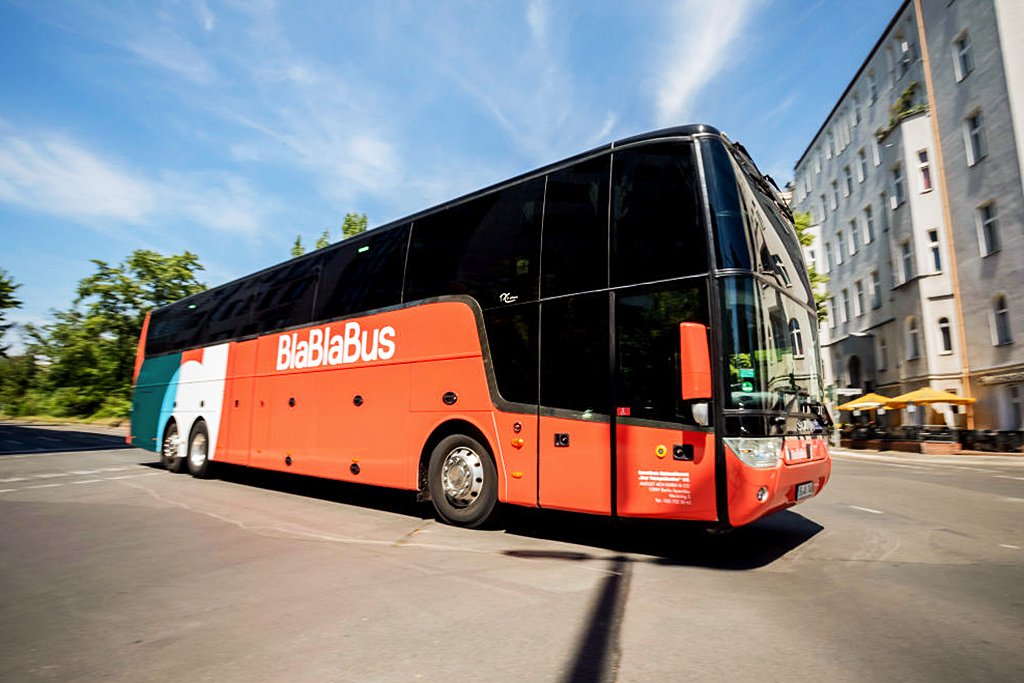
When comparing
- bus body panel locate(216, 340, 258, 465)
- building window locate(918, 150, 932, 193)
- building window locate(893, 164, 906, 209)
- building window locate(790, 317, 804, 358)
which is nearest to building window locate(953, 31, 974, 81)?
building window locate(918, 150, 932, 193)

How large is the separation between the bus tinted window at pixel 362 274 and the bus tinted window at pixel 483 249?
377mm

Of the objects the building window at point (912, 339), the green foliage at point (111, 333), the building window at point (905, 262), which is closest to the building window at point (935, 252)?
the building window at point (905, 262)

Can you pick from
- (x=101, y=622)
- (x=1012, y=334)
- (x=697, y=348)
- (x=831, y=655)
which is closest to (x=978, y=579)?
(x=831, y=655)

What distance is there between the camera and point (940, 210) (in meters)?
26.1

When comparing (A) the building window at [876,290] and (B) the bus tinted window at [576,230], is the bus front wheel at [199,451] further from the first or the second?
(A) the building window at [876,290]

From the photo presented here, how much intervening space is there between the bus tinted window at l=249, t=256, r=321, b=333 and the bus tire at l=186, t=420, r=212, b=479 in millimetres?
2902

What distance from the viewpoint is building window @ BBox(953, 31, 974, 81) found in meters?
24.3

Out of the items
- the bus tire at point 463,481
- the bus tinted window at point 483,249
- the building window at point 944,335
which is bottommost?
the bus tire at point 463,481

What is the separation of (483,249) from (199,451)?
8.58 meters

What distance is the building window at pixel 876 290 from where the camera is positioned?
104 ft

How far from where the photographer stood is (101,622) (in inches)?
151

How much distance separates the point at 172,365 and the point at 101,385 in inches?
1580

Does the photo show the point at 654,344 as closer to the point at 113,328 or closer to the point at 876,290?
the point at 876,290

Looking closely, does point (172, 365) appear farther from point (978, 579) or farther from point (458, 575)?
point (978, 579)
